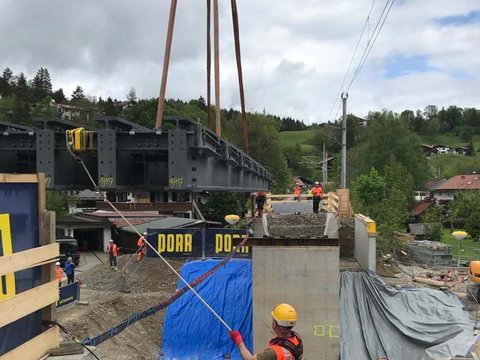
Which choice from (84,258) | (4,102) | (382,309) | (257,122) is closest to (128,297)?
(382,309)

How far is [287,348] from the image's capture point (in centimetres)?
458

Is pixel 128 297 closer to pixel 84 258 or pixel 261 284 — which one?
pixel 261 284

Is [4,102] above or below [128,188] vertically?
above

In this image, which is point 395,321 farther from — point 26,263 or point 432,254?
point 26,263

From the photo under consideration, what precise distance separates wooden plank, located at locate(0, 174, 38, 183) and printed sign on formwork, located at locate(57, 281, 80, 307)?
54.8 feet

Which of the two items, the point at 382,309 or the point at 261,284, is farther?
the point at 382,309

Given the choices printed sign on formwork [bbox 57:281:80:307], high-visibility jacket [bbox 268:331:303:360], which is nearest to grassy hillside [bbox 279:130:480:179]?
printed sign on formwork [bbox 57:281:80:307]

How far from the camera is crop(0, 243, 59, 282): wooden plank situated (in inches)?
134

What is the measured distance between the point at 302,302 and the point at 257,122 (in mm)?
64287

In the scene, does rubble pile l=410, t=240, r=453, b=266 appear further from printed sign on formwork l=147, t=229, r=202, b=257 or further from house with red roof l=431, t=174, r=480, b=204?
house with red roof l=431, t=174, r=480, b=204

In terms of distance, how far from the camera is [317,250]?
17922 mm

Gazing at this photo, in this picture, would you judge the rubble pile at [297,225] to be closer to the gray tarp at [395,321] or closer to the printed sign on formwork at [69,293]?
the gray tarp at [395,321]

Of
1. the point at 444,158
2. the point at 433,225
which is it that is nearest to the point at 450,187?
the point at 433,225

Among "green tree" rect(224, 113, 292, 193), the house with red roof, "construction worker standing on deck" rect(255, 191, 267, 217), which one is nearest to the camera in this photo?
"construction worker standing on deck" rect(255, 191, 267, 217)
